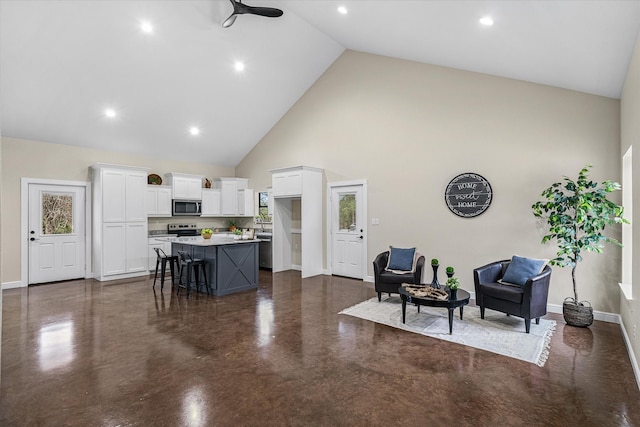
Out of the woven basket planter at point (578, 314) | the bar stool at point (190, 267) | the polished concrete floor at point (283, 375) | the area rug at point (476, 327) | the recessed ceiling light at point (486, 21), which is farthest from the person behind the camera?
the bar stool at point (190, 267)

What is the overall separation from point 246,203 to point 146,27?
4804mm

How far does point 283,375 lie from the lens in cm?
309

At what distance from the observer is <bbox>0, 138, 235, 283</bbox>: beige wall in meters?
6.32

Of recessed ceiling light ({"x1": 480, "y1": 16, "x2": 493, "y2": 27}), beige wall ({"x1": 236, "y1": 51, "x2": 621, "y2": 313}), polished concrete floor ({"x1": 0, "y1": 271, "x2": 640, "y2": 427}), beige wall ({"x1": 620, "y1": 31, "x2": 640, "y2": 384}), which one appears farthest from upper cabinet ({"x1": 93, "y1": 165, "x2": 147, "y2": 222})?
beige wall ({"x1": 620, "y1": 31, "x2": 640, "y2": 384})

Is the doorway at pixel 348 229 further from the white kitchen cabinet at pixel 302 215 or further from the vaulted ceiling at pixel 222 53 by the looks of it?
the vaulted ceiling at pixel 222 53

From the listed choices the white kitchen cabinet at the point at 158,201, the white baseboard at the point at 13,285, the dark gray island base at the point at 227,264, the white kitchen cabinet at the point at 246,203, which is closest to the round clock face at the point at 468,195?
the dark gray island base at the point at 227,264

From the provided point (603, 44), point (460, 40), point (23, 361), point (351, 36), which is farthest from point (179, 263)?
point (603, 44)

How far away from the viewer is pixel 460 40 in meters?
4.59

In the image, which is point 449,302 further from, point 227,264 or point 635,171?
point 227,264

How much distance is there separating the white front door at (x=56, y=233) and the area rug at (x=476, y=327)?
5.89 metres

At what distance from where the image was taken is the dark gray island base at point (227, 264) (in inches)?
229

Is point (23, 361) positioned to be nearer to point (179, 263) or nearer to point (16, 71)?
point (179, 263)

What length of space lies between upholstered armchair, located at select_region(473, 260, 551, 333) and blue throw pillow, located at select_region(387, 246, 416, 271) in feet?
3.90

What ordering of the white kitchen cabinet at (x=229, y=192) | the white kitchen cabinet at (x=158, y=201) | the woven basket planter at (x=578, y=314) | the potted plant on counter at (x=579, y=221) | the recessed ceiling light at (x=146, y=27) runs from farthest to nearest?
the white kitchen cabinet at (x=229, y=192), the white kitchen cabinet at (x=158, y=201), the recessed ceiling light at (x=146, y=27), the woven basket planter at (x=578, y=314), the potted plant on counter at (x=579, y=221)
